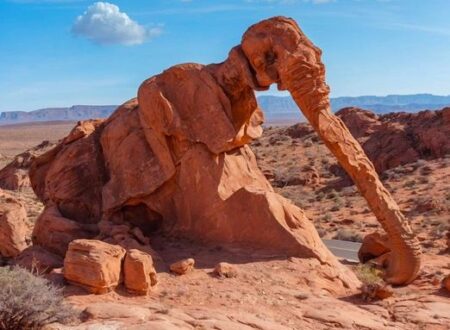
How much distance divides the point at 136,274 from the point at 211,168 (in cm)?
315

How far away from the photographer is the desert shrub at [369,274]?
437 inches

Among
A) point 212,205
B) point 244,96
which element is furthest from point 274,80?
point 212,205

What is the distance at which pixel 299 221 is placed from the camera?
444 inches

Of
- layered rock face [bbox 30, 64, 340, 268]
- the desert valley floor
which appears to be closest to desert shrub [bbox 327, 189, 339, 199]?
the desert valley floor

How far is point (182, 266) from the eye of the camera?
10.0 m

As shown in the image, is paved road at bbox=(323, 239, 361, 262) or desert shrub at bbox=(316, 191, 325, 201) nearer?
paved road at bbox=(323, 239, 361, 262)

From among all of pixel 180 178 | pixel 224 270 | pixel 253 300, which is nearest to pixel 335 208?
pixel 180 178

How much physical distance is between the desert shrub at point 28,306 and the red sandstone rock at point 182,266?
2.84 metres

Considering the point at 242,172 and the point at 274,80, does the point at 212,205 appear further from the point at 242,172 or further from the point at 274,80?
the point at 274,80

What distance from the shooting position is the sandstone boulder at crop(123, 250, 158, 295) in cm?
896

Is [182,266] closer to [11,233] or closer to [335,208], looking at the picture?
[11,233]

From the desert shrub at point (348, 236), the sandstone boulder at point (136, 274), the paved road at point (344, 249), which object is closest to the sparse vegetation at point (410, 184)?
the desert shrub at point (348, 236)

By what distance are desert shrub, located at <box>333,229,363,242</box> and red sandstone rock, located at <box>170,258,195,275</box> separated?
1268 centimetres

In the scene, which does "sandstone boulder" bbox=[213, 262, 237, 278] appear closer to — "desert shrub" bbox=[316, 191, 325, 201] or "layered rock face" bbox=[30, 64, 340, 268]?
"layered rock face" bbox=[30, 64, 340, 268]
